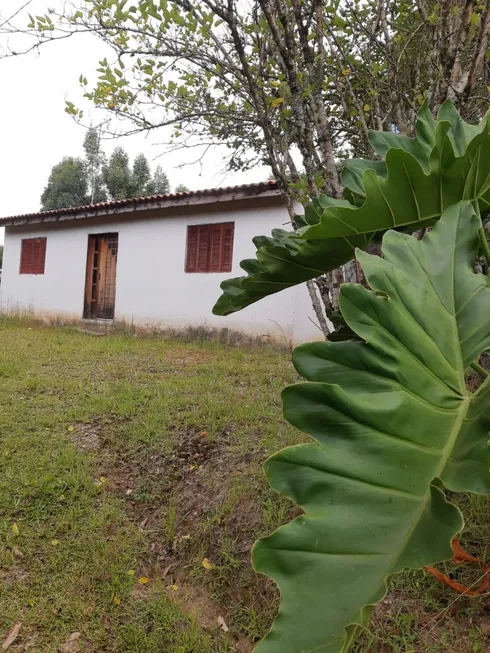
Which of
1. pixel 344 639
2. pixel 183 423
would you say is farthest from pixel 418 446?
pixel 183 423

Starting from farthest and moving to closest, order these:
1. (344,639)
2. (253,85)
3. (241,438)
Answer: (241,438) → (253,85) → (344,639)

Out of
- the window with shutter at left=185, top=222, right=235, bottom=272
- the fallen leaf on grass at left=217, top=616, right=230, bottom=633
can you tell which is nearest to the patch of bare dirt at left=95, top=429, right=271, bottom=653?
the fallen leaf on grass at left=217, top=616, right=230, bottom=633

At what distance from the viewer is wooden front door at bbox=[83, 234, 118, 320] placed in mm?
8508

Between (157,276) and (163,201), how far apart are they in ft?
3.94

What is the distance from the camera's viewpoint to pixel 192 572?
2.09 metres

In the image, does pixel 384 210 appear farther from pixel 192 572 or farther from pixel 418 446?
pixel 192 572

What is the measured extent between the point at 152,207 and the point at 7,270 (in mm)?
4548

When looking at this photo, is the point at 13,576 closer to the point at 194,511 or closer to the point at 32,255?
the point at 194,511

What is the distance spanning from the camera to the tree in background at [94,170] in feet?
61.9

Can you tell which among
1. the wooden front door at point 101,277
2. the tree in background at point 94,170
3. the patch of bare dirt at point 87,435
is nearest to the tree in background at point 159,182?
the tree in background at point 94,170

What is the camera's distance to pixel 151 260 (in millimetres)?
7676

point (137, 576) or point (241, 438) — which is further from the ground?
point (241, 438)

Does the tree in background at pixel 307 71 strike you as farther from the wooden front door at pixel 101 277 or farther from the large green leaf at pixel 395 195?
the wooden front door at pixel 101 277

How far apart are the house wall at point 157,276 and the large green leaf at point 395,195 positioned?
4545 mm
